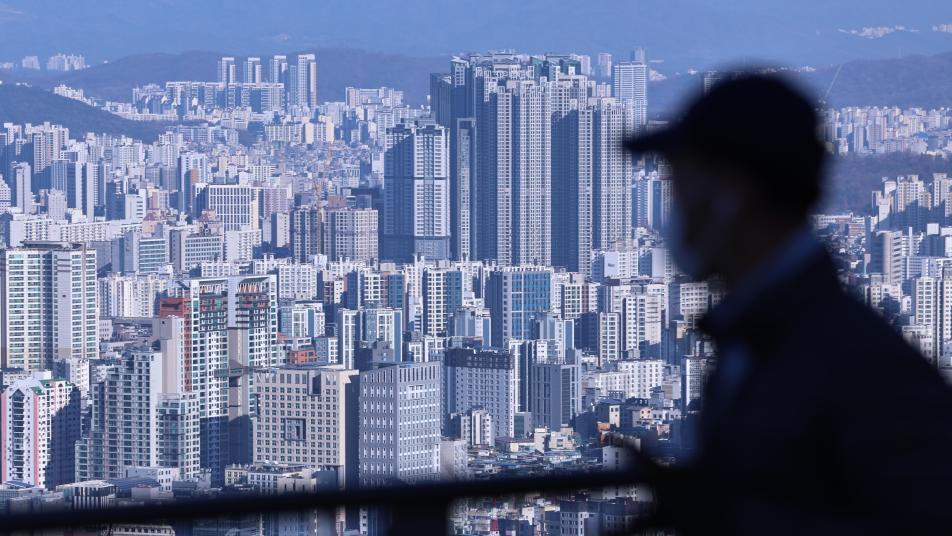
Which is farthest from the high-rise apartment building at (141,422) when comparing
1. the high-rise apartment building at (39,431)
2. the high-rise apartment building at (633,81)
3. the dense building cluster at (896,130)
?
the high-rise apartment building at (633,81)

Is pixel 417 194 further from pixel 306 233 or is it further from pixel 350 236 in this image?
pixel 306 233

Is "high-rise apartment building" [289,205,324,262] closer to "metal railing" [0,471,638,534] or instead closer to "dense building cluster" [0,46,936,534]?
"dense building cluster" [0,46,936,534]

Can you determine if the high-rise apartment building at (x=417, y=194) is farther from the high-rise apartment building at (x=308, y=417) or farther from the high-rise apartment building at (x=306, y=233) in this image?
the high-rise apartment building at (x=308, y=417)

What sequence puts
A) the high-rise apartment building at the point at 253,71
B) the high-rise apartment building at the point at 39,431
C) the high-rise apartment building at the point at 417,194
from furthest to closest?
the high-rise apartment building at the point at 253,71 < the high-rise apartment building at the point at 417,194 < the high-rise apartment building at the point at 39,431

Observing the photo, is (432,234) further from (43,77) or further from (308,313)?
(43,77)

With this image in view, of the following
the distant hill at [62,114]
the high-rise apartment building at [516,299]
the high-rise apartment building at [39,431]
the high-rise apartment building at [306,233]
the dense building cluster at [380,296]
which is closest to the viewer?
the high-rise apartment building at [39,431]

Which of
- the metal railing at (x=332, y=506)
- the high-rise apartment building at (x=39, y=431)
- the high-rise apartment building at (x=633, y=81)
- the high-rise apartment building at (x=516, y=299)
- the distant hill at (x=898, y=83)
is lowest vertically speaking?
the high-rise apartment building at (x=39, y=431)

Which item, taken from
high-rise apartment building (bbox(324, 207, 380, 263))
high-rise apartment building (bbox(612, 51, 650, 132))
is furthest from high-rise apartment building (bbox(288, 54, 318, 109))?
high-rise apartment building (bbox(324, 207, 380, 263))

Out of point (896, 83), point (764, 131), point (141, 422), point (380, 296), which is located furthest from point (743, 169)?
point (380, 296)
